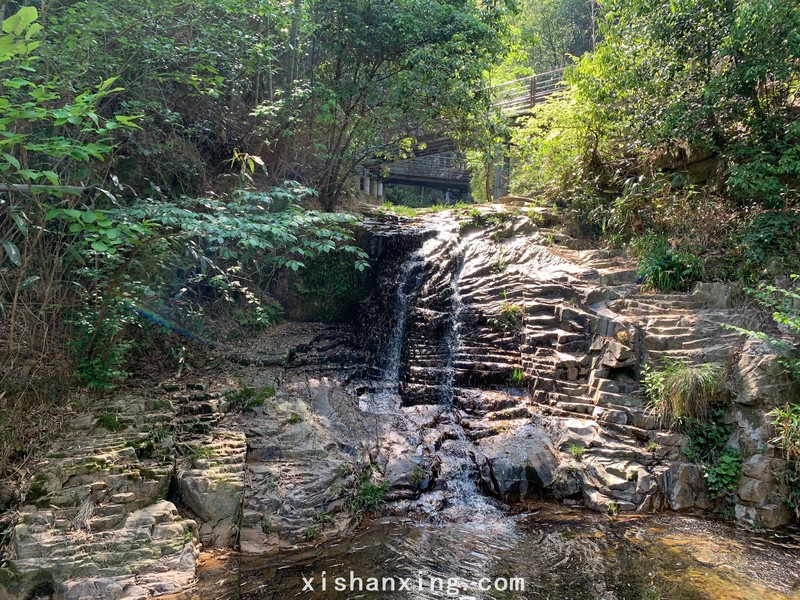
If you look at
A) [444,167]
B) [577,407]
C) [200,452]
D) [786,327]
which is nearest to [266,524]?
[200,452]

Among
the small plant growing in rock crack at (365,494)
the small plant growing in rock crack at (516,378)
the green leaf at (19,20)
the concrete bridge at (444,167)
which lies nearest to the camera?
the green leaf at (19,20)

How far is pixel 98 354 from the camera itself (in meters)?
5.62

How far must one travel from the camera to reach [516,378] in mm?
6891

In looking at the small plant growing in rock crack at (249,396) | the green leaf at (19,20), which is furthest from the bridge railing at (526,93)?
the green leaf at (19,20)

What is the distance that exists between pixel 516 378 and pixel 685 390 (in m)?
2.08

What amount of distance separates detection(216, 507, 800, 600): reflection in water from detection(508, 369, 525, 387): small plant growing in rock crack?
2055 millimetres

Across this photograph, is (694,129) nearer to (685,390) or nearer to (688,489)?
(685,390)

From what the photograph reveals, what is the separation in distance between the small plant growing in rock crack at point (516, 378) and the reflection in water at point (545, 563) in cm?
205

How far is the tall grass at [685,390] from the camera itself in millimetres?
5496

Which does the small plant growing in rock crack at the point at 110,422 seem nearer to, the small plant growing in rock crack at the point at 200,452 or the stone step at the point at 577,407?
the small plant growing in rock crack at the point at 200,452

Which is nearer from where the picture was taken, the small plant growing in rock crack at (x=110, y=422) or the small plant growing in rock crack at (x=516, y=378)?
the small plant growing in rock crack at (x=110, y=422)

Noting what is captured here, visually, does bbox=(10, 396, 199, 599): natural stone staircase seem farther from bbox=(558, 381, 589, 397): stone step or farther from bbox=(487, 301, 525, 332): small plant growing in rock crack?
bbox=(487, 301, 525, 332): small plant growing in rock crack

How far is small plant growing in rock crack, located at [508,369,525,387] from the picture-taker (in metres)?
6.86

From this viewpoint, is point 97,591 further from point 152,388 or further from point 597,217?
point 597,217
